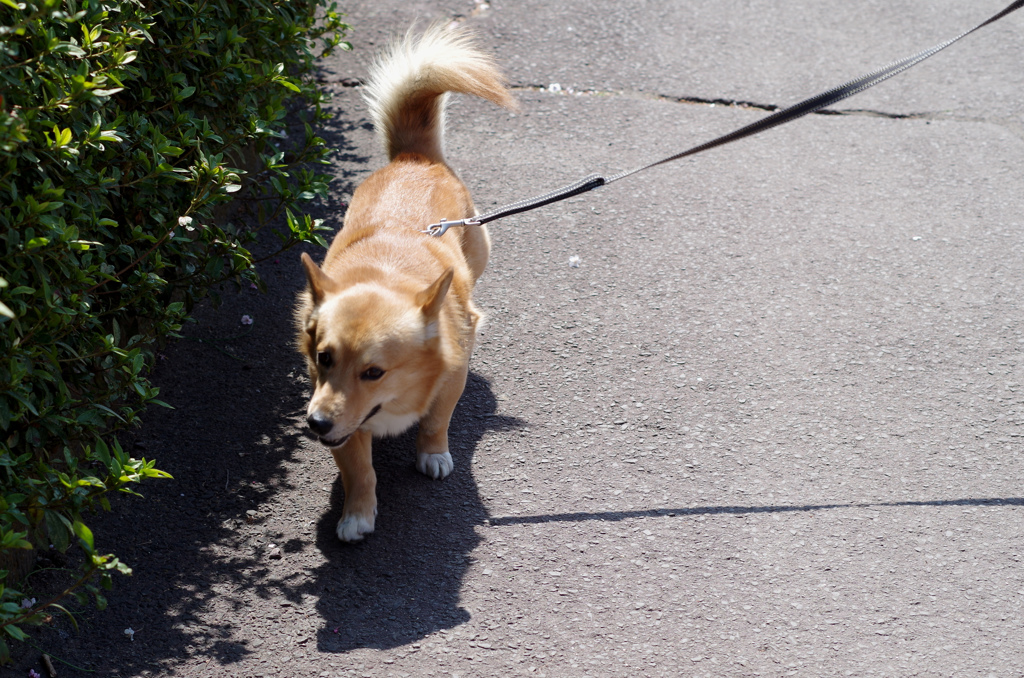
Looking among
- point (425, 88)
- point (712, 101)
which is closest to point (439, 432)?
A: point (425, 88)

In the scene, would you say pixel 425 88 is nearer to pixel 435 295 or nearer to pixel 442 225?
pixel 442 225

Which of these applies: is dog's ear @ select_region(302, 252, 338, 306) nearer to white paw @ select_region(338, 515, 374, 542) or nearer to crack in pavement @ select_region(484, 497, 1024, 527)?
white paw @ select_region(338, 515, 374, 542)

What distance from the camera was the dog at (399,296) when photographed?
2775mm

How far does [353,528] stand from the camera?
3.00 meters

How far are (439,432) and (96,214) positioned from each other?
4.73 feet

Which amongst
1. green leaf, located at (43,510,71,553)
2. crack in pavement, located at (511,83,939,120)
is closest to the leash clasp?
green leaf, located at (43,510,71,553)

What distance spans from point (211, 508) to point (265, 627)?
1.99 feet

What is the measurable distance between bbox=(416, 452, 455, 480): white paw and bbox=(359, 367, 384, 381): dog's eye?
636 mm

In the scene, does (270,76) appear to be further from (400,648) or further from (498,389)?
(400,648)

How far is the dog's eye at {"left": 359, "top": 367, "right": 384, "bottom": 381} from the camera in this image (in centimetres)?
278

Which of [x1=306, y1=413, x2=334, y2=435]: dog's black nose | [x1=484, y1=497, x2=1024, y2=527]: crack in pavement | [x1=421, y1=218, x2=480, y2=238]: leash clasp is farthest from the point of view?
[x1=421, y1=218, x2=480, y2=238]: leash clasp

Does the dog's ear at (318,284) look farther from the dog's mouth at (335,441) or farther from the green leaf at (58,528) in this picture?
the green leaf at (58,528)

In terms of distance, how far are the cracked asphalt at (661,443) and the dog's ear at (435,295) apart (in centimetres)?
82

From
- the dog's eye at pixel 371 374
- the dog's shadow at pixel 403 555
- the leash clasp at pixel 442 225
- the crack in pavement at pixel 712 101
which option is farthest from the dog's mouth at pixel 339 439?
the crack in pavement at pixel 712 101
